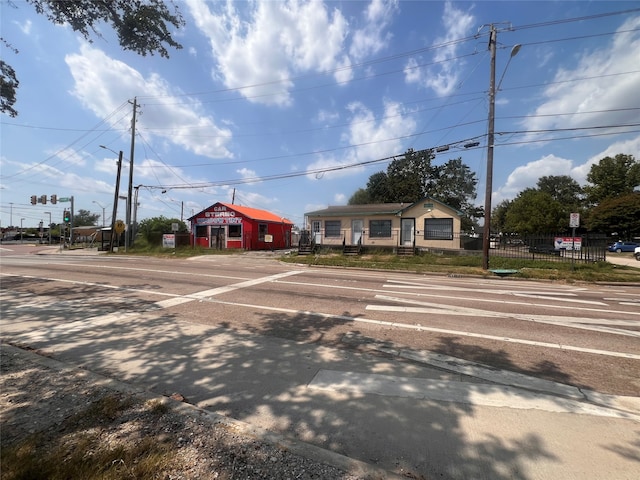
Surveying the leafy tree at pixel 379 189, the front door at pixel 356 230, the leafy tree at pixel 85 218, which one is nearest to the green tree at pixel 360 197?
the leafy tree at pixel 379 189

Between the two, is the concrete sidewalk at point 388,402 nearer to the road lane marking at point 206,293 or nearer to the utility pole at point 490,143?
the road lane marking at point 206,293

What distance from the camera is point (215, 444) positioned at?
2.44 metres

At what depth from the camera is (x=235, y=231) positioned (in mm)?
31062

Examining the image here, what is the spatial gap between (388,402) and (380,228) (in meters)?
23.4

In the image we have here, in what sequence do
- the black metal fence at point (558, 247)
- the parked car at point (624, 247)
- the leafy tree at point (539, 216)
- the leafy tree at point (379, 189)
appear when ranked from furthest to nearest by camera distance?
1. the leafy tree at point (379, 189)
2. the leafy tree at point (539, 216)
3. the parked car at point (624, 247)
4. the black metal fence at point (558, 247)

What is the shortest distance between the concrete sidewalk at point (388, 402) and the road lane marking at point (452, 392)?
0.5 inches

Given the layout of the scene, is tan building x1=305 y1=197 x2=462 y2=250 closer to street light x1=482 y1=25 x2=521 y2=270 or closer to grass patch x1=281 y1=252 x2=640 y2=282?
grass patch x1=281 y1=252 x2=640 y2=282

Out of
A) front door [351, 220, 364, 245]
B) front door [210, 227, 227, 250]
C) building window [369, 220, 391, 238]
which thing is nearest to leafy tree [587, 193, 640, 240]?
building window [369, 220, 391, 238]

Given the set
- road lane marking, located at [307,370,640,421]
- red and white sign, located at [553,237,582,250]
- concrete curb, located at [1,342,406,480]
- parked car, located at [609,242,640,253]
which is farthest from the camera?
parked car, located at [609,242,640,253]

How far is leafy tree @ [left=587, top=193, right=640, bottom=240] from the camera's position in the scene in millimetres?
44781

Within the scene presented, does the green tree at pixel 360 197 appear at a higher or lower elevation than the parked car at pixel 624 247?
higher

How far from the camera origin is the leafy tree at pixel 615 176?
5400cm

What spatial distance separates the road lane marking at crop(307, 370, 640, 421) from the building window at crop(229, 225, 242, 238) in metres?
28.2

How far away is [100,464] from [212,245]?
30807mm
